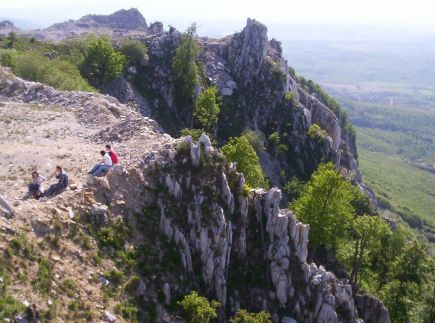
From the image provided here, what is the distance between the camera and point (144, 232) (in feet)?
124

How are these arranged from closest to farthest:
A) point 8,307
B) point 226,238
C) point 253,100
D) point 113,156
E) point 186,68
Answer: point 8,307 < point 113,156 < point 226,238 < point 186,68 < point 253,100

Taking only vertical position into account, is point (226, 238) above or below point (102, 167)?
below

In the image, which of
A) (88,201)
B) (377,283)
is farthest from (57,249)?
(377,283)

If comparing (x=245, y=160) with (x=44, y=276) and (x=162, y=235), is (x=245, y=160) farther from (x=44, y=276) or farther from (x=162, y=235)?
(x=44, y=276)

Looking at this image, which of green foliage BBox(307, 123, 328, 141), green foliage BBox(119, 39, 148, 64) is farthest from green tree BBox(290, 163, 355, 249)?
green foliage BBox(119, 39, 148, 64)

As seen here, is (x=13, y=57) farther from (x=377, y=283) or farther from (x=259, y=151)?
(x=377, y=283)

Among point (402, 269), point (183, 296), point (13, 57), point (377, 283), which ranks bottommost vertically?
point (377, 283)

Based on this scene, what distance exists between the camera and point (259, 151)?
349 ft

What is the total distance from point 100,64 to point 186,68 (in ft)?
71.3

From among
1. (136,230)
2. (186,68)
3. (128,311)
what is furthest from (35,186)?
(186,68)

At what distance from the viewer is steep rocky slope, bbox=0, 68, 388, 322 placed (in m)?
30.5

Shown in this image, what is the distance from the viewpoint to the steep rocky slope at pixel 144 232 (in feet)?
99.9

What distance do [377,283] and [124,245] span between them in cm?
4937

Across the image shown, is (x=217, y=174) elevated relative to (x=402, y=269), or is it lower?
elevated
